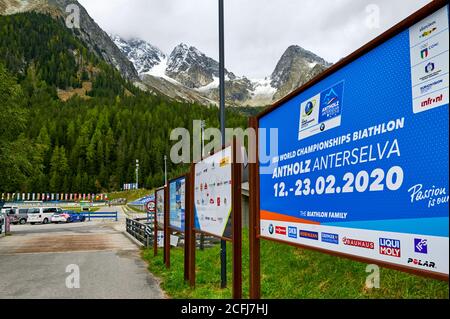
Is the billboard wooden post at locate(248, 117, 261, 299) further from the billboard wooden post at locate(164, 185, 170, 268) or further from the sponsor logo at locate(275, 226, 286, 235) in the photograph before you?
the billboard wooden post at locate(164, 185, 170, 268)

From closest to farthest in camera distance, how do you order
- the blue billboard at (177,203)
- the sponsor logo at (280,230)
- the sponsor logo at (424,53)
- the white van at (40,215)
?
the sponsor logo at (424,53), the sponsor logo at (280,230), the blue billboard at (177,203), the white van at (40,215)

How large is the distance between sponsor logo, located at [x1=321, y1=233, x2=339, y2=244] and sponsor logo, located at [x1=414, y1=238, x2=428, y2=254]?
87 centimetres

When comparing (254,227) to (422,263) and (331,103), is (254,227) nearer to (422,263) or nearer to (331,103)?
(331,103)

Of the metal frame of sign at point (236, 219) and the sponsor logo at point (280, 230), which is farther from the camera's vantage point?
the metal frame of sign at point (236, 219)

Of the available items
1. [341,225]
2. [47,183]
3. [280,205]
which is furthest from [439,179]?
[47,183]

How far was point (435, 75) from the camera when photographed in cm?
254

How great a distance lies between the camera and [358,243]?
318 cm

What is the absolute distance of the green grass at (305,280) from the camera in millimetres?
6168

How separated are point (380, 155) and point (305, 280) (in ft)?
18.1

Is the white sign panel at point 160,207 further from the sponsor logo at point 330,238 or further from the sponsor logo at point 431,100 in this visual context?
the sponsor logo at point 431,100

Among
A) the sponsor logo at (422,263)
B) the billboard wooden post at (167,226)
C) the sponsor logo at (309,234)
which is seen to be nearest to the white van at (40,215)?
the billboard wooden post at (167,226)

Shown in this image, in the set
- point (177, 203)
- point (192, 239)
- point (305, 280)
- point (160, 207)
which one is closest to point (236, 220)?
point (305, 280)

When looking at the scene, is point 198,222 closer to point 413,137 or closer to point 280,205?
point 280,205

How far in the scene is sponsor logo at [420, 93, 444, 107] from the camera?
8.15 feet
